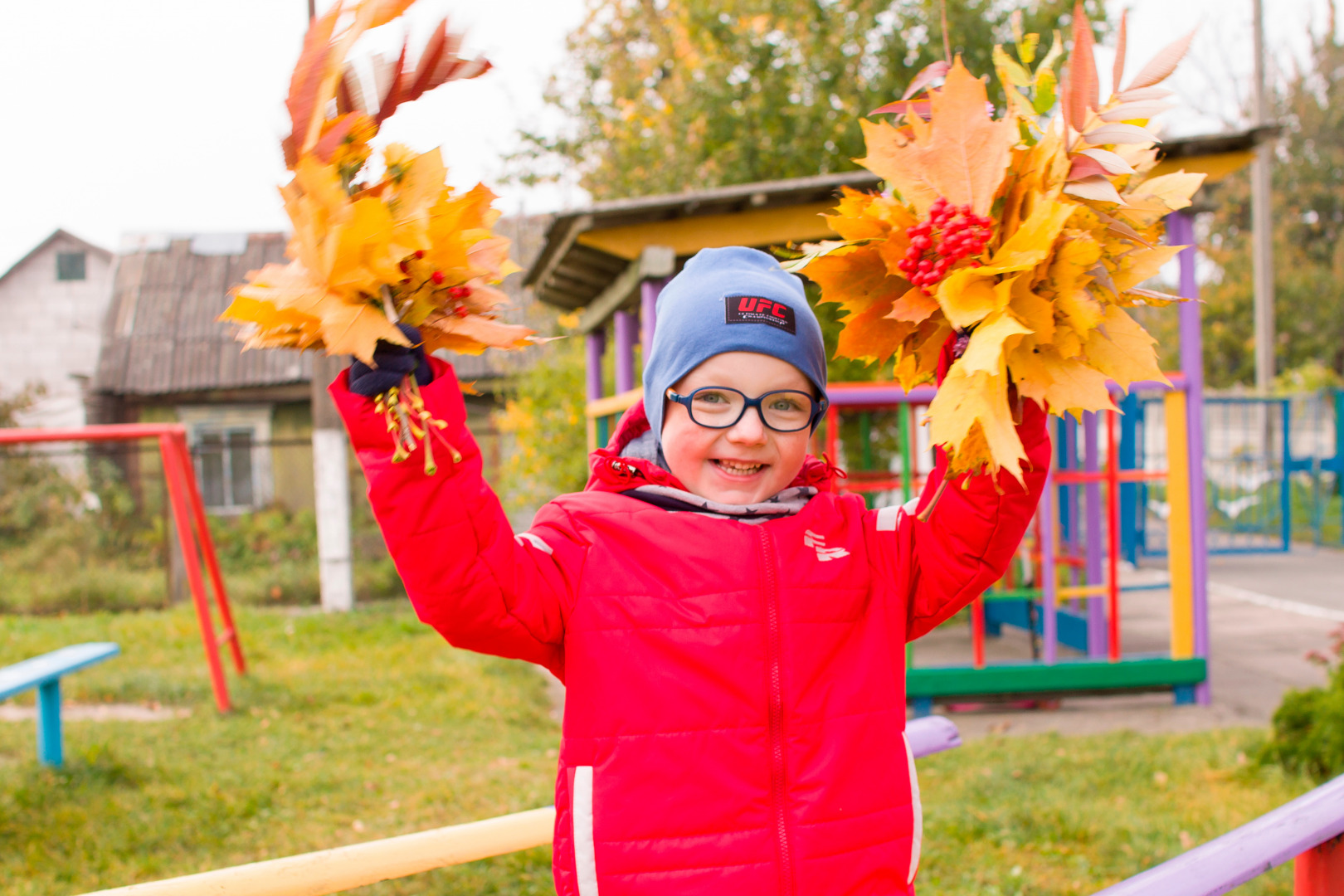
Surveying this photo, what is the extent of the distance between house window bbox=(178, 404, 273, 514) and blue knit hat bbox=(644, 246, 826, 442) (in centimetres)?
1214

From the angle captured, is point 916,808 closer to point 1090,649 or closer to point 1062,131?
point 1062,131

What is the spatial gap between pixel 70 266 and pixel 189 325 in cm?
462

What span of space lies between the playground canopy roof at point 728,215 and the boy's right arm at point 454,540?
158 inches

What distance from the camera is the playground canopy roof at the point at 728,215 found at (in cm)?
527

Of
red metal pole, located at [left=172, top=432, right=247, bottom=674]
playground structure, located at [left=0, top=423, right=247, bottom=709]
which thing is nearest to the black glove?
playground structure, located at [left=0, top=423, right=247, bottom=709]

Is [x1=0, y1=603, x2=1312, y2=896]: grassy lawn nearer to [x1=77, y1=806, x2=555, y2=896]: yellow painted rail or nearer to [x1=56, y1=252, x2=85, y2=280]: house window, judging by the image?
[x1=77, y1=806, x2=555, y2=896]: yellow painted rail

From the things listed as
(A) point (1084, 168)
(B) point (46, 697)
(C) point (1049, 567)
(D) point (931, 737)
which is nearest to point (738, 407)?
(A) point (1084, 168)

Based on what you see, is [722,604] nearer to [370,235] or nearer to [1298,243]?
[370,235]

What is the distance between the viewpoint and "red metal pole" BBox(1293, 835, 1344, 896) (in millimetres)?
1774

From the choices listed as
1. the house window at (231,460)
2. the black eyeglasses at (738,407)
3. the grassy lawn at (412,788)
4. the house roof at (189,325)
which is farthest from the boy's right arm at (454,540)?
the house window at (231,460)

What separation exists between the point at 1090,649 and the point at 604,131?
7.45 meters

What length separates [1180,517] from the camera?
5.56 m

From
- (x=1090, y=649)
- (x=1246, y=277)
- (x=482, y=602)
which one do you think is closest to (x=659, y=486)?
(x=482, y=602)

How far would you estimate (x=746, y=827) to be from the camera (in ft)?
4.72
